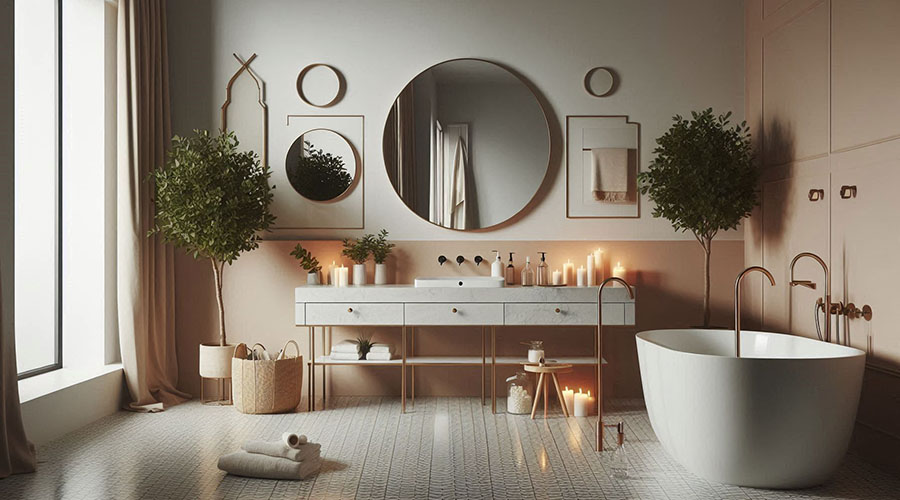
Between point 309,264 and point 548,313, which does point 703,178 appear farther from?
point 309,264

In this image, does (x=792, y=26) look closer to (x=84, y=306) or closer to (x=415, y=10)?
(x=415, y=10)

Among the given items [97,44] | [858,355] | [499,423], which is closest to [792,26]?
[858,355]

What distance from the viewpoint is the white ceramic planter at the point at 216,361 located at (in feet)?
15.9

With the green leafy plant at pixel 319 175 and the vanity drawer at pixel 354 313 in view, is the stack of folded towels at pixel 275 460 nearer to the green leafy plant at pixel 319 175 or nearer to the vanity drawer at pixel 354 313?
the vanity drawer at pixel 354 313

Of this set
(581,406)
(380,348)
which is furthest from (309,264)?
(581,406)

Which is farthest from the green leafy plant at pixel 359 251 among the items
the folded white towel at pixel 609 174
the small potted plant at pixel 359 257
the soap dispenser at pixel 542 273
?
the folded white towel at pixel 609 174

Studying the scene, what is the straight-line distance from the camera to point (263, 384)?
15.2 ft

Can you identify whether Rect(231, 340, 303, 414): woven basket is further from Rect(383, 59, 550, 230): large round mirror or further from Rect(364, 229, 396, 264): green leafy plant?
Rect(383, 59, 550, 230): large round mirror

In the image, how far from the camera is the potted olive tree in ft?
14.8

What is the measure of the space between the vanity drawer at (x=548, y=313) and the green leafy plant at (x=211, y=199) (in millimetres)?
1682

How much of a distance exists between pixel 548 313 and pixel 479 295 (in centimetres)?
44

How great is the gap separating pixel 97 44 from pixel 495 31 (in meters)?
2.56

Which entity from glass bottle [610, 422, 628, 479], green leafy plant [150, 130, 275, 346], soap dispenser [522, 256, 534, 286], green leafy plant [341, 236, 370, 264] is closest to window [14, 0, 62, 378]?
green leafy plant [150, 130, 275, 346]

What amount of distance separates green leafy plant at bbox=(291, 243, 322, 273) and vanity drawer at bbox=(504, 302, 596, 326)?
135cm
